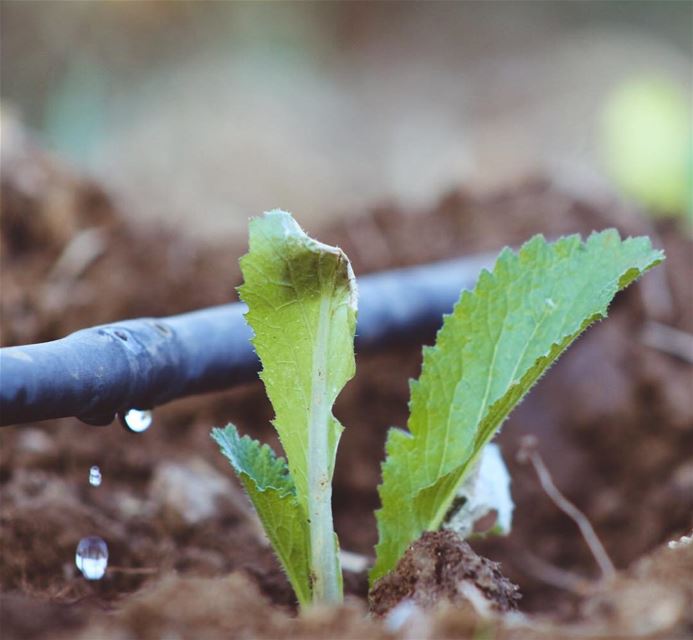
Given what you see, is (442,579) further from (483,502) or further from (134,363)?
(134,363)

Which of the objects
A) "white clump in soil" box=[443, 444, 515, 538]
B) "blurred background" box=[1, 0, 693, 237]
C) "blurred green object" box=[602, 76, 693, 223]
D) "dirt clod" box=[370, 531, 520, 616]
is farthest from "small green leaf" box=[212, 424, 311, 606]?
"blurred green object" box=[602, 76, 693, 223]

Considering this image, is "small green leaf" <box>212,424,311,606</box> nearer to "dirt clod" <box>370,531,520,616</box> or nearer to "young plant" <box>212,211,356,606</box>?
"young plant" <box>212,211,356,606</box>

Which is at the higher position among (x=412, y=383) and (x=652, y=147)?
(x=412, y=383)

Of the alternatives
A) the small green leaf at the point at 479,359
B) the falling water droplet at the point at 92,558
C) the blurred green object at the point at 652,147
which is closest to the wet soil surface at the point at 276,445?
the falling water droplet at the point at 92,558

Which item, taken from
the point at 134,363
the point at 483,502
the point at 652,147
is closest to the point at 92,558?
the point at 134,363

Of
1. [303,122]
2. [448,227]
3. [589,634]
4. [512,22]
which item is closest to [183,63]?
[303,122]

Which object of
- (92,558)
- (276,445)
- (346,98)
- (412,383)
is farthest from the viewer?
(346,98)

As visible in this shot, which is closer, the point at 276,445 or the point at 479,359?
the point at 479,359

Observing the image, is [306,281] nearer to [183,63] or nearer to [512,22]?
[183,63]
